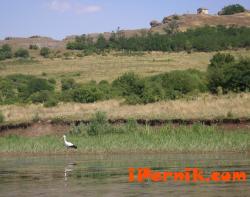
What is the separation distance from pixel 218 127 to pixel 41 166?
54.2 ft

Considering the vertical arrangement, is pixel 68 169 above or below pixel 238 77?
below

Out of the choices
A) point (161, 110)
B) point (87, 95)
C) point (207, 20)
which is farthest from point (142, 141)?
point (207, 20)

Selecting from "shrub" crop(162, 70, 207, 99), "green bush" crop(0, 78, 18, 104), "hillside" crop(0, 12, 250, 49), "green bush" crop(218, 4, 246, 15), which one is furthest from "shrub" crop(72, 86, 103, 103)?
"green bush" crop(218, 4, 246, 15)

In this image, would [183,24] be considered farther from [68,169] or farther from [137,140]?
[68,169]

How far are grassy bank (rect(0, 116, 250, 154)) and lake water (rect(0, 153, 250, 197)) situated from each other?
56.0 inches

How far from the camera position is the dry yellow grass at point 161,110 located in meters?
44.0

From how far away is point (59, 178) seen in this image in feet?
69.2

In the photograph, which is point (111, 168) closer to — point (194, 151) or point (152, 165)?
point (152, 165)

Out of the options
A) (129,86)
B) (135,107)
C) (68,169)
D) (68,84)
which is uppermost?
(68,169)

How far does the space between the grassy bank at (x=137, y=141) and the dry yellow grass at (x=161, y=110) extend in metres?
4.01

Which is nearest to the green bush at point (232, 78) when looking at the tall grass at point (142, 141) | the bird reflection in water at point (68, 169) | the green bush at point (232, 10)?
the tall grass at point (142, 141)

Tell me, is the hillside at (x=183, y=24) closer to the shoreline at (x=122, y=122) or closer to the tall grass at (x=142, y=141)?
the shoreline at (x=122, y=122)

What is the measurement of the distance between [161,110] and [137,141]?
13.5m

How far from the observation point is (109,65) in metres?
105
